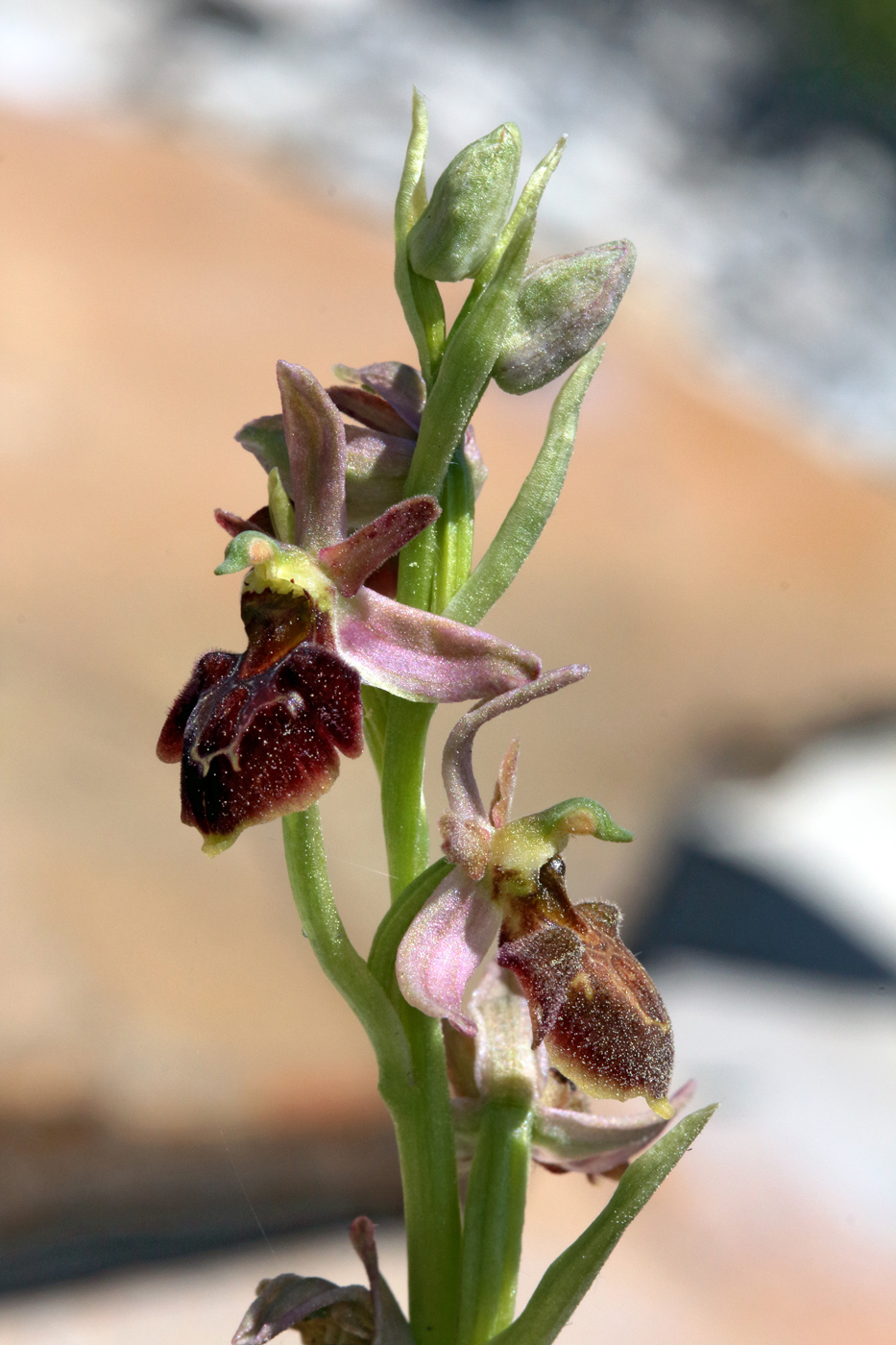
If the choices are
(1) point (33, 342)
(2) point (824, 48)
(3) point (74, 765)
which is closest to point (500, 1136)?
(3) point (74, 765)

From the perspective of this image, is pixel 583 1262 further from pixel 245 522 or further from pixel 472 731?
pixel 245 522

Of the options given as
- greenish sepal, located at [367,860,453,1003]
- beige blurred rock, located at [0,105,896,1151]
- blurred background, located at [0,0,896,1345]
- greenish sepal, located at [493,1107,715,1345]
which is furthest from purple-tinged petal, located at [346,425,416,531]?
beige blurred rock, located at [0,105,896,1151]

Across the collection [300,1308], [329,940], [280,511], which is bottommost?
[300,1308]

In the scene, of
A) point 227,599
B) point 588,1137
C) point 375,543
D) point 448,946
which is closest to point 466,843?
point 448,946

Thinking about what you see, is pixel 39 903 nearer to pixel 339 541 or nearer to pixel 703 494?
pixel 339 541

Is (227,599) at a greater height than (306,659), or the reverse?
(306,659)

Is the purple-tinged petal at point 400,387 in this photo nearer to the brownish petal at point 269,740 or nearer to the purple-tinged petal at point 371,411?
the purple-tinged petal at point 371,411

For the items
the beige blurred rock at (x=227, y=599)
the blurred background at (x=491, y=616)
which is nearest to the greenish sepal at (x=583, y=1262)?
the blurred background at (x=491, y=616)
